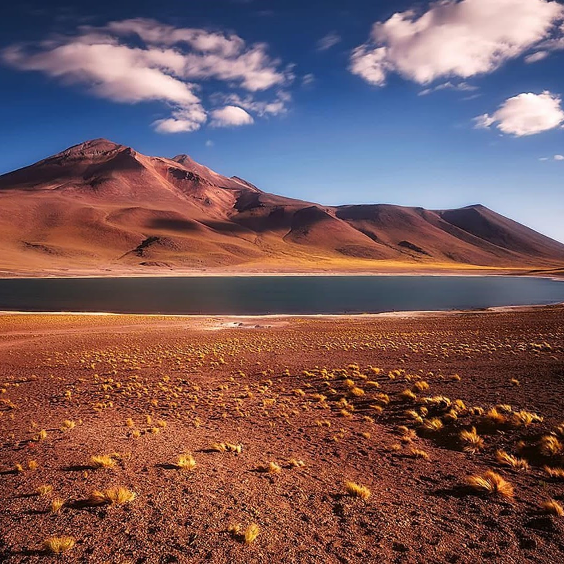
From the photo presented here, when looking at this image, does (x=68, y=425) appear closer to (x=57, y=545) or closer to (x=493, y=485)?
(x=57, y=545)

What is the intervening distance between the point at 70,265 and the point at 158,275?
37544 millimetres

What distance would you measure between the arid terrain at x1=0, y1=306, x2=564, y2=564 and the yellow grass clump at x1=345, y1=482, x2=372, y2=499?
2cm

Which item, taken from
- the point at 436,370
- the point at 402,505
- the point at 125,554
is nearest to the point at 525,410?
the point at 436,370

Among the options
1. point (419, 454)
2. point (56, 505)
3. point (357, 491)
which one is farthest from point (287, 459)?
point (56, 505)

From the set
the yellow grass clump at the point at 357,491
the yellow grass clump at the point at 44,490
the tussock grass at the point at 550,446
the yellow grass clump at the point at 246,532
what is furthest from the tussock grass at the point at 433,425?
the yellow grass clump at the point at 44,490

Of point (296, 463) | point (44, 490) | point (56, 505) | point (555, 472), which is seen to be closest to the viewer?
point (56, 505)

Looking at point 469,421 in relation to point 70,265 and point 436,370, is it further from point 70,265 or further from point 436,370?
point 70,265

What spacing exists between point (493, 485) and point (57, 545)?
723cm

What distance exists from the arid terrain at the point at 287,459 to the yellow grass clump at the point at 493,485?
0.04 meters

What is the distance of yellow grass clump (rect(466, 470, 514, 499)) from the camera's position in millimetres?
6857

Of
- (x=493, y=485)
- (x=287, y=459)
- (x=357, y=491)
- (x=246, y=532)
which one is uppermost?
(x=493, y=485)

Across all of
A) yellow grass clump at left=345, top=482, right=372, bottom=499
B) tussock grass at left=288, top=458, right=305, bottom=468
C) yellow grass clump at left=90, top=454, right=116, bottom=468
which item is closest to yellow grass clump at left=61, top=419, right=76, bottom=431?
yellow grass clump at left=90, top=454, right=116, bottom=468

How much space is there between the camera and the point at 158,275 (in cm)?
13275

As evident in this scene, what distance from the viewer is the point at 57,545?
510cm
